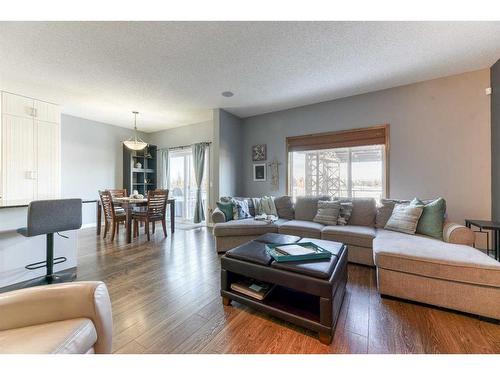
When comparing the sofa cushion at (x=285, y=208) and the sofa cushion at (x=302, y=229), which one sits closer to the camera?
the sofa cushion at (x=302, y=229)

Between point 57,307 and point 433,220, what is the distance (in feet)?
11.0

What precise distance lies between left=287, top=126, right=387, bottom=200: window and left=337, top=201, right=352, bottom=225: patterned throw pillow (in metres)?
0.78

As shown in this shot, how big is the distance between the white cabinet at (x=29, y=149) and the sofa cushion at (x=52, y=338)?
11.1ft

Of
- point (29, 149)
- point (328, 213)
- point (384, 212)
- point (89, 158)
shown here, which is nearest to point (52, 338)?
point (328, 213)

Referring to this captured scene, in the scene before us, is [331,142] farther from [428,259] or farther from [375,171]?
[428,259]

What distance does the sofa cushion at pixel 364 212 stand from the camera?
299 centimetres

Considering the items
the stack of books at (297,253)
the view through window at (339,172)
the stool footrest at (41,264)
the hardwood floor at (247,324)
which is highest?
the view through window at (339,172)

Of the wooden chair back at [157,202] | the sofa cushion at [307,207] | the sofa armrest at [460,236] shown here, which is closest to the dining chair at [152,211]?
the wooden chair back at [157,202]

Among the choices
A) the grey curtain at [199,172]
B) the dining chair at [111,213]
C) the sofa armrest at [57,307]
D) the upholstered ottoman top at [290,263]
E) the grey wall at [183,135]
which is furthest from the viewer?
the grey wall at [183,135]

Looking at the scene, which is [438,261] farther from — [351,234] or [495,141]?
[495,141]

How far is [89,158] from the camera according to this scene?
5.13 meters

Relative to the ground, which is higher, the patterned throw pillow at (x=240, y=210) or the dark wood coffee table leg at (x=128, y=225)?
the patterned throw pillow at (x=240, y=210)

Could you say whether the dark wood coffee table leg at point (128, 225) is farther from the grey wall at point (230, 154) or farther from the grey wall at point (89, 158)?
the grey wall at point (89, 158)

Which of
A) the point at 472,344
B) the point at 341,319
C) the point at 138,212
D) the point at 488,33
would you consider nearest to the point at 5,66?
the point at 138,212
